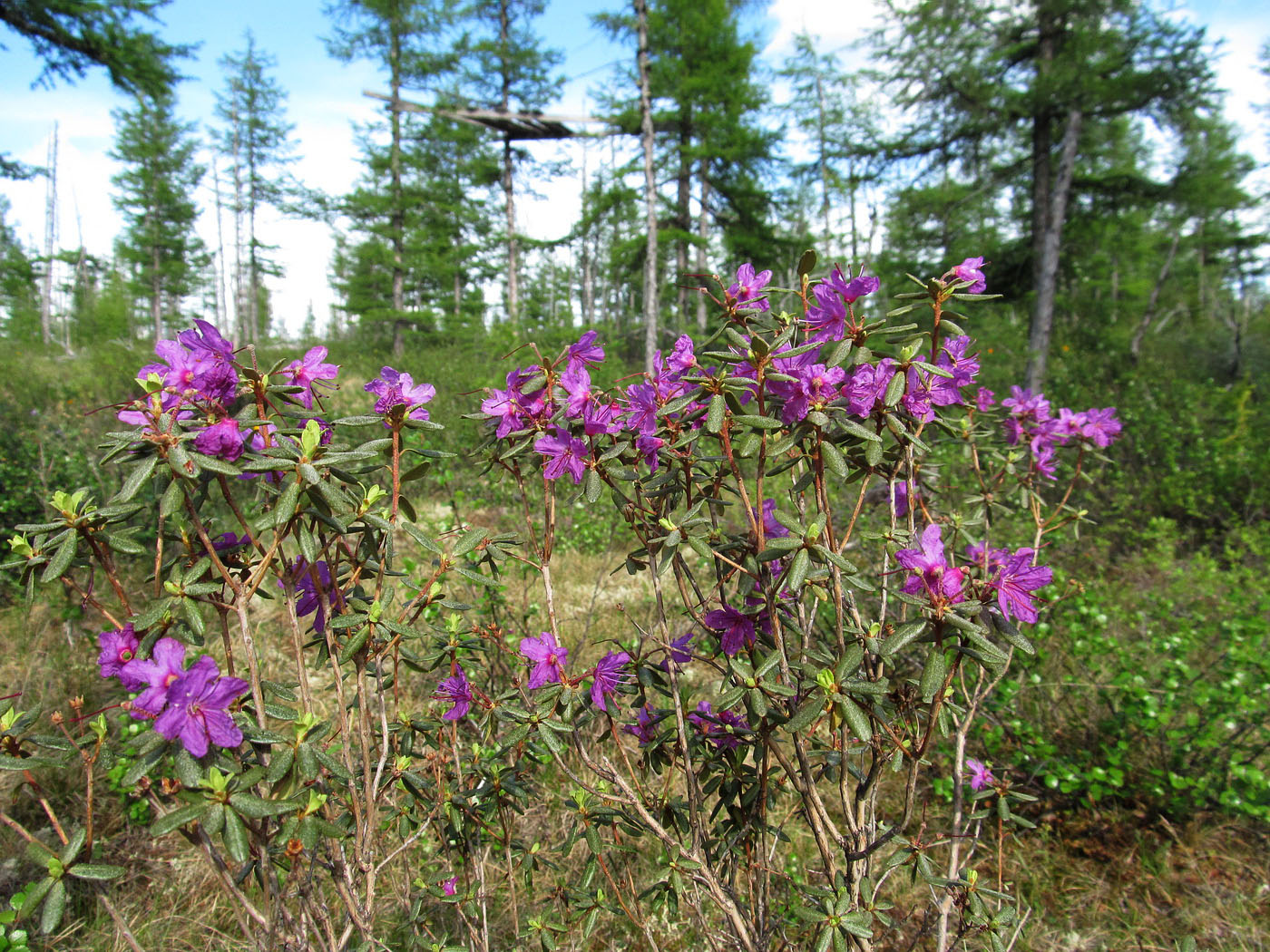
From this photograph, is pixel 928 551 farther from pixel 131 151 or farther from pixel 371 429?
pixel 131 151

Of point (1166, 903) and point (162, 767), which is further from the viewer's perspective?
point (1166, 903)

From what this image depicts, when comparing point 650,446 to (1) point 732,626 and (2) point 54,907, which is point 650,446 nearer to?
(1) point 732,626

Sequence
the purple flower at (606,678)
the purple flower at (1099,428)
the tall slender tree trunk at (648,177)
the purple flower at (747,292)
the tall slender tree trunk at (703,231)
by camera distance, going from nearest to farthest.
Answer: the purple flower at (747,292)
the purple flower at (606,678)
the purple flower at (1099,428)
the tall slender tree trunk at (648,177)
the tall slender tree trunk at (703,231)

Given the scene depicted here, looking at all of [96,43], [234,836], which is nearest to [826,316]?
[234,836]

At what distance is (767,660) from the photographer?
41.8 inches

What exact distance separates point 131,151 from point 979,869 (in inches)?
1264

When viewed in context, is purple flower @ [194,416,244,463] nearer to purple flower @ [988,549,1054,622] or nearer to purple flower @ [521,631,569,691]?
purple flower @ [521,631,569,691]

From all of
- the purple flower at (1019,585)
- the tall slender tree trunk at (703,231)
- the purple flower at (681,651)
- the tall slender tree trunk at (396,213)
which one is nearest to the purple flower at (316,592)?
the purple flower at (681,651)

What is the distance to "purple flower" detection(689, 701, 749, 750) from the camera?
131 centimetres

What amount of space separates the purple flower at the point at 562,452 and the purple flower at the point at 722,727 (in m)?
0.61

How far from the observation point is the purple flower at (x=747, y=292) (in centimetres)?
115

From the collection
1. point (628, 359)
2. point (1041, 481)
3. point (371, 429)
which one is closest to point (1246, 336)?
point (628, 359)

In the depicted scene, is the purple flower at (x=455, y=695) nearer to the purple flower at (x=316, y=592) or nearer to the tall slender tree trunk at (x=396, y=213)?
the purple flower at (x=316, y=592)

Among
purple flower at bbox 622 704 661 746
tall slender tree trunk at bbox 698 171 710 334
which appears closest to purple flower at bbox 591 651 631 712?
purple flower at bbox 622 704 661 746
